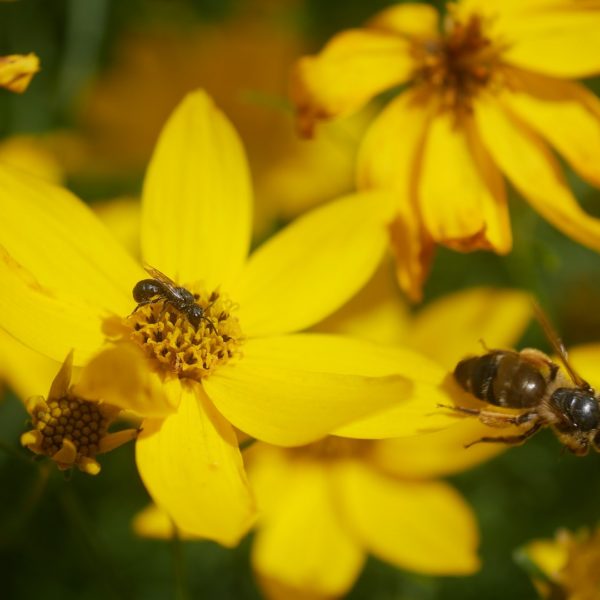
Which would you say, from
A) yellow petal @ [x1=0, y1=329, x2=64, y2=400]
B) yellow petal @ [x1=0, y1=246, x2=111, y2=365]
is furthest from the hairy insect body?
yellow petal @ [x1=0, y1=329, x2=64, y2=400]

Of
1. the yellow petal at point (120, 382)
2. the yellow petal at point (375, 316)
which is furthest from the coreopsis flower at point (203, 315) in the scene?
the yellow petal at point (375, 316)

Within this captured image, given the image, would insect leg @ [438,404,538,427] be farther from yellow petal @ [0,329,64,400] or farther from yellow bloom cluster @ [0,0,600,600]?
yellow petal @ [0,329,64,400]

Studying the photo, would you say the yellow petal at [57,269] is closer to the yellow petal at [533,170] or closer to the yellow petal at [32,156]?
the yellow petal at [533,170]

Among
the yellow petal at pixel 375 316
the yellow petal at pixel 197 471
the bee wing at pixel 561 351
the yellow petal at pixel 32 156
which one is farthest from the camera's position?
the yellow petal at pixel 32 156

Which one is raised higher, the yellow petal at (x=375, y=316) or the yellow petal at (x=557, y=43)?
the yellow petal at (x=557, y=43)

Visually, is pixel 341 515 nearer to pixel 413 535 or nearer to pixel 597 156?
pixel 413 535

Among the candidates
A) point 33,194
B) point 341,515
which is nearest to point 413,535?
point 341,515

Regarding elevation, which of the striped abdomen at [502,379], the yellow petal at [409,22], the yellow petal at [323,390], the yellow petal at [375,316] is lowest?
the yellow petal at [375,316]
